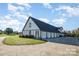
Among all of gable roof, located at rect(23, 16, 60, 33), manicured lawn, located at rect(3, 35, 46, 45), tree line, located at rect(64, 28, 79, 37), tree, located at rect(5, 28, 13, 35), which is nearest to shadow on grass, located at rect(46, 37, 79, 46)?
tree line, located at rect(64, 28, 79, 37)

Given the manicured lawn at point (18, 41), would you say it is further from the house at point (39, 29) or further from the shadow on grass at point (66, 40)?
the shadow on grass at point (66, 40)

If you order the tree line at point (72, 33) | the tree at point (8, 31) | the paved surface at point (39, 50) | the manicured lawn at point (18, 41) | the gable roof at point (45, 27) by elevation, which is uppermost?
the gable roof at point (45, 27)

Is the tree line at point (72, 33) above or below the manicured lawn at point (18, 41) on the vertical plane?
above

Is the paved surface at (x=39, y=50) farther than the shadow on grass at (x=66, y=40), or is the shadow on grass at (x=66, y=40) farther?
the shadow on grass at (x=66, y=40)

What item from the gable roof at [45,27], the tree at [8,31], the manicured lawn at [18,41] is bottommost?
the manicured lawn at [18,41]

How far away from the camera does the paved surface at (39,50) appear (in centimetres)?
460

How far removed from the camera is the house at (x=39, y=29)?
184 inches

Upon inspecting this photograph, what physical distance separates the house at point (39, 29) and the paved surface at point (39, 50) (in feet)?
0.60

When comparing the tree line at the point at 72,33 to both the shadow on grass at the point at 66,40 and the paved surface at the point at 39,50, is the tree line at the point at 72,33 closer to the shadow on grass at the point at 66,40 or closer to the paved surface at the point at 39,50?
the shadow on grass at the point at 66,40

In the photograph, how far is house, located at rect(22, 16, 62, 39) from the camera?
467cm

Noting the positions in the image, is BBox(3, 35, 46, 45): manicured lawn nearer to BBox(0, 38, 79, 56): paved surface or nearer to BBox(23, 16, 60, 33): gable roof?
BBox(0, 38, 79, 56): paved surface

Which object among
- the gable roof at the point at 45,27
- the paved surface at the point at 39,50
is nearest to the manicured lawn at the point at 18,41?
the paved surface at the point at 39,50

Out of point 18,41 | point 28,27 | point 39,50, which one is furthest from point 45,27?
point 18,41

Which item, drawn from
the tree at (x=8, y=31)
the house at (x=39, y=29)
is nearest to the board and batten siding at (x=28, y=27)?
the house at (x=39, y=29)
